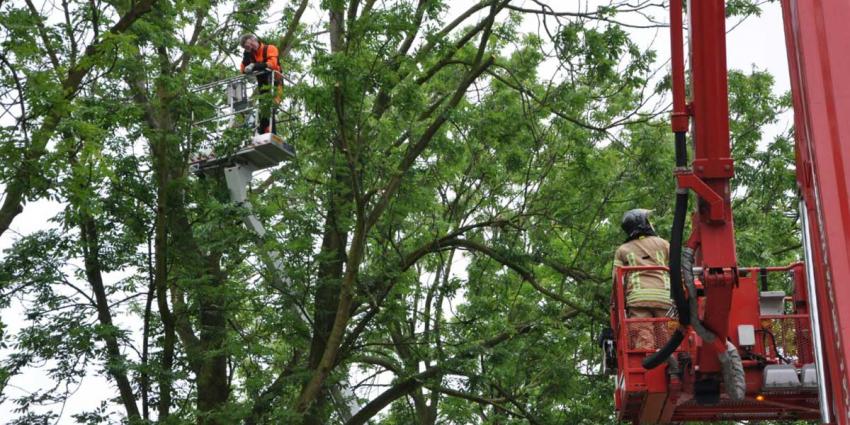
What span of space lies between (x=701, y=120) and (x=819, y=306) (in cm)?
343

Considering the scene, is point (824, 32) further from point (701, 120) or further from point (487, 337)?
point (487, 337)

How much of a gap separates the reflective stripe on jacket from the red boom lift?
117 mm

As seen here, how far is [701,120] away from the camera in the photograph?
745cm

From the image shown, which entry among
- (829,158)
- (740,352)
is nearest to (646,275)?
(740,352)

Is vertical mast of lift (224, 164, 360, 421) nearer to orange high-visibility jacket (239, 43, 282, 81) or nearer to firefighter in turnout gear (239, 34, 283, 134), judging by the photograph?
firefighter in turnout gear (239, 34, 283, 134)

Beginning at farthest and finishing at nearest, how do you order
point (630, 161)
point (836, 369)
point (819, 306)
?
point (630, 161) < point (819, 306) < point (836, 369)

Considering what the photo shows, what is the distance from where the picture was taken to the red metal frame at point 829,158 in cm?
371

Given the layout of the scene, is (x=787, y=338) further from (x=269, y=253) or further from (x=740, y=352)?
→ (x=269, y=253)

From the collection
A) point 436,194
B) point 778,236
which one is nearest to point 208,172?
point 436,194

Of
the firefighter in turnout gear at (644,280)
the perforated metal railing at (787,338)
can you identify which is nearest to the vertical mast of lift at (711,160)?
the firefighter in turnout gear at (644,280)

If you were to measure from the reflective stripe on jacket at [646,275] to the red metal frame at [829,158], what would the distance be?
483cm

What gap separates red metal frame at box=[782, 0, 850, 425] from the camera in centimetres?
371

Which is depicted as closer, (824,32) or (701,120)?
Result: (824,32)

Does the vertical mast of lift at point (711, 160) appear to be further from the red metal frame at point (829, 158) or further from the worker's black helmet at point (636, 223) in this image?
the red metal frame at point (829, 158)
